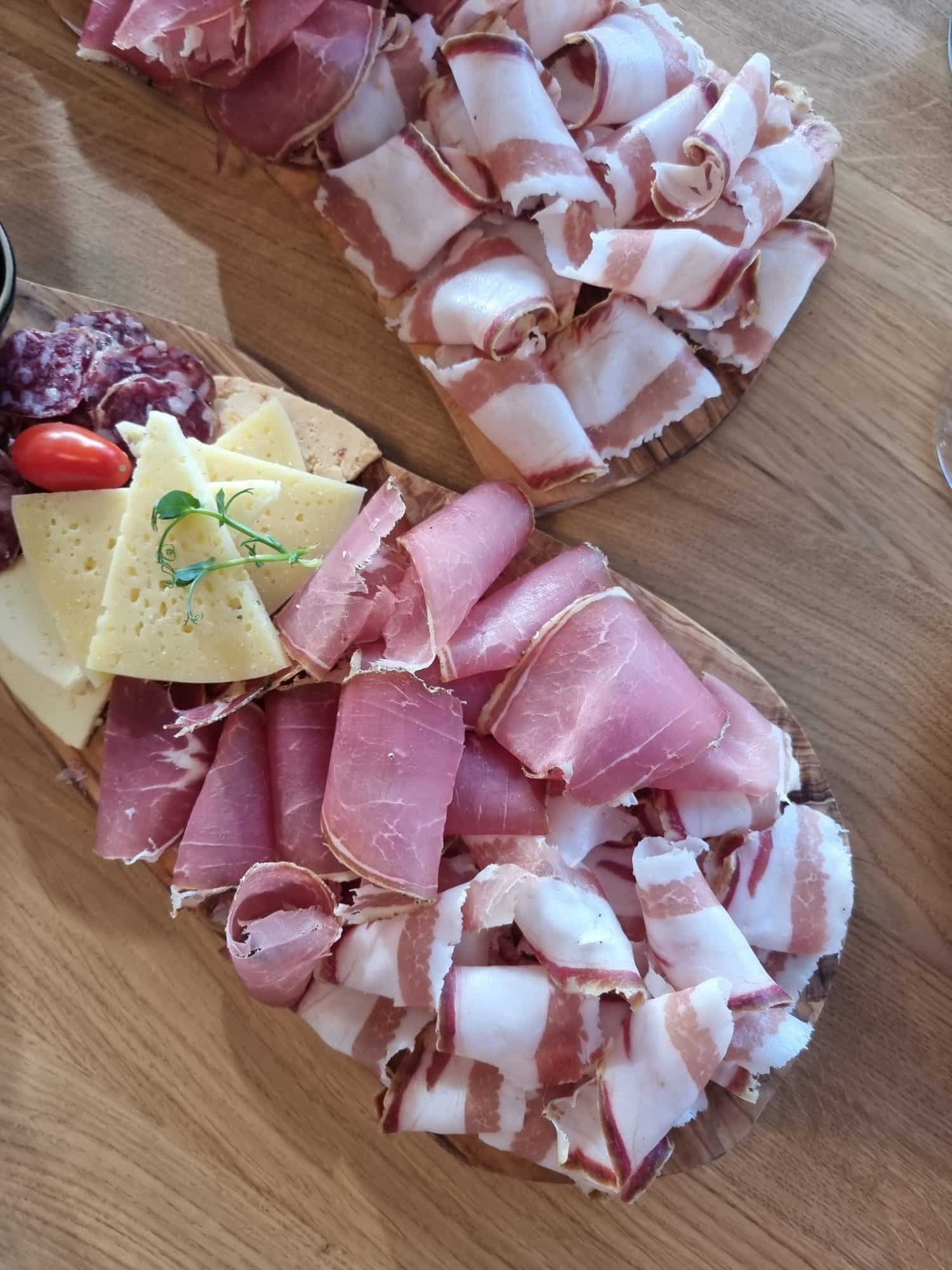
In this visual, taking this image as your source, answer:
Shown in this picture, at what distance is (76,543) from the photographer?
4.37 ft

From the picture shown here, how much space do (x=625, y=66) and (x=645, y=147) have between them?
125 mm

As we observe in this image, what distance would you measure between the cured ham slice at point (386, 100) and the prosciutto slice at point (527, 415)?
1.29 ft

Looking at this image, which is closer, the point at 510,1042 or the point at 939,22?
the point at 510,1042

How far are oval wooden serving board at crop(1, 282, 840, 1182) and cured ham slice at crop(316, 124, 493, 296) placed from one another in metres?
0.27

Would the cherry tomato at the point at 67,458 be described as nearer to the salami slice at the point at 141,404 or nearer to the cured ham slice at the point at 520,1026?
the salami slice at the point at 141,404

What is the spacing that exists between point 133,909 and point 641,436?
3.77 ft

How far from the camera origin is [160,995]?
56.2 inches

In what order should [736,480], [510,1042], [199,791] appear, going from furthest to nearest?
[736,480] → [199,791] → [510,1042]

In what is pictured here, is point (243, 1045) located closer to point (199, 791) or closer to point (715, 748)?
point (199, 791)

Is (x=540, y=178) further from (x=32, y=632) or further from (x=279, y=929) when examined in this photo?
Result: (x=279, y=929)

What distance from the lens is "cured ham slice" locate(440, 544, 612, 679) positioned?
1.31m

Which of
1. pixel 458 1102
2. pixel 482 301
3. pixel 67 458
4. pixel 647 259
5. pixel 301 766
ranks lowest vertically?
pixel 458 1102

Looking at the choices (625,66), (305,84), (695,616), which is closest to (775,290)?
(625,66)

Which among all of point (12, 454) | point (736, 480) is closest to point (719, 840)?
point (736, 480)
